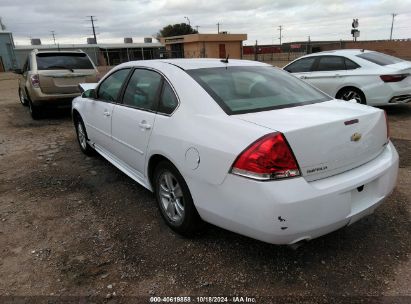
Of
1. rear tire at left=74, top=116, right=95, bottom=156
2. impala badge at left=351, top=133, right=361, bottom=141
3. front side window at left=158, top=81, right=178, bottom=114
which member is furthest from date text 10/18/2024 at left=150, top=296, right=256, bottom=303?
rear tire at left=74, top=116, right=95, bottom=156

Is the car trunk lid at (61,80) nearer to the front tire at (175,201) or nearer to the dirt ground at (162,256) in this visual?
the dirt ground at (162,256)

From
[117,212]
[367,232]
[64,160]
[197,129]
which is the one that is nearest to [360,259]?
[367,232]

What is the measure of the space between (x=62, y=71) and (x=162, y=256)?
6859 millimetres

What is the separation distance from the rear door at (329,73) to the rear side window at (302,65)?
17 cm

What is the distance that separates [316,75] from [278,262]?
6.65 metres

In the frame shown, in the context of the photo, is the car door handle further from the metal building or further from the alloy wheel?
the metal building

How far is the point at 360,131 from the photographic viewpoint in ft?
8.95

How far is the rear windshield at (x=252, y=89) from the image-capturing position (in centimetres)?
299

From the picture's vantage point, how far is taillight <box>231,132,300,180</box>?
2.35 meters

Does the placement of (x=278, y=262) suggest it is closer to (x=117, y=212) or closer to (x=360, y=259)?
(x=360, y=259)

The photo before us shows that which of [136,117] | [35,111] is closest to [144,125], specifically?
[136,117]

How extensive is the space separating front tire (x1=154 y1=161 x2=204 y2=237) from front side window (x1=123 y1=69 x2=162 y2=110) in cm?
68

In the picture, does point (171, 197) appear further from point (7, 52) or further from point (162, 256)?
point (7, 52)

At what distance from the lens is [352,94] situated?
8039 millimetres
